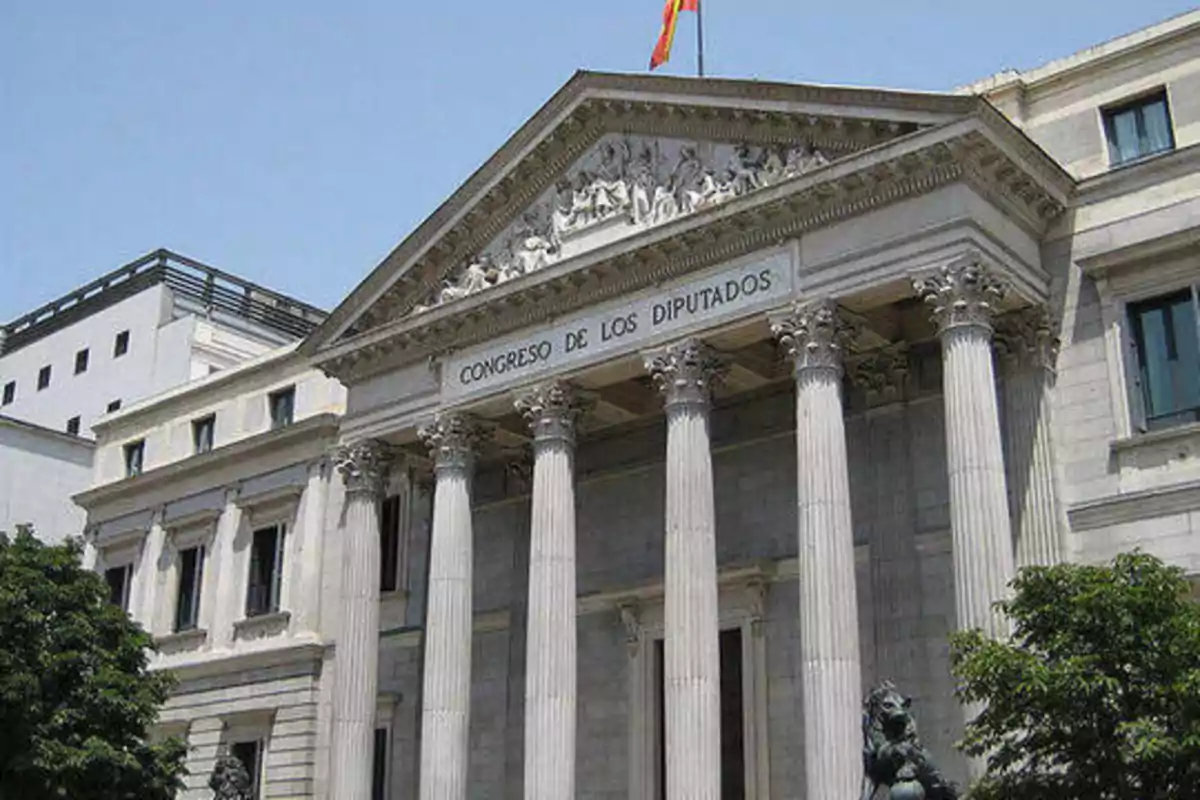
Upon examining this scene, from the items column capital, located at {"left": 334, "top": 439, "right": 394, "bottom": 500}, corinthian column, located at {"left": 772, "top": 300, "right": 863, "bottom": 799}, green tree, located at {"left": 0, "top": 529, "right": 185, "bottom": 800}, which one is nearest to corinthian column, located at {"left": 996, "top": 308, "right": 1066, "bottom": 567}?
corinthian column, located at {"left": 772, "top": 300, "right": 863, "bottom": 799}

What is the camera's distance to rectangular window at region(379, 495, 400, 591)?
122 feet

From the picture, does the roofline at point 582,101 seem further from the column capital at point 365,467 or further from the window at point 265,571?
the window at point 265,571

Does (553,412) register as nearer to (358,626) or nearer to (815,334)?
(815,334)

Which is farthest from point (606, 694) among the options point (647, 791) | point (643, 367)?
point (643, 367)

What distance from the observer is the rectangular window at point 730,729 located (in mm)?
30312

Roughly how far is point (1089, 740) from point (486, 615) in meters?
18.7

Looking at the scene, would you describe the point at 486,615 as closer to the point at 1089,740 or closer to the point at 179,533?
the point at 179,533

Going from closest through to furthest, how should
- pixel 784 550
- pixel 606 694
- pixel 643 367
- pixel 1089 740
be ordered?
1. pixel 1089 740
2. pixel 643 367
3. pixel 784 550
4. pixel 606 694

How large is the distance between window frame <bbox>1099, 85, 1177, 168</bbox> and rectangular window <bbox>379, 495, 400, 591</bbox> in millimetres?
18260

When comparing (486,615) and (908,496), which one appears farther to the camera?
(486,615)

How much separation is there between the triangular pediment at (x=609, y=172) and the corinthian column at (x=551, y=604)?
262cm

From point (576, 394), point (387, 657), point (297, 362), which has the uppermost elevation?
point (297, 362)

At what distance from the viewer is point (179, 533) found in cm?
4200

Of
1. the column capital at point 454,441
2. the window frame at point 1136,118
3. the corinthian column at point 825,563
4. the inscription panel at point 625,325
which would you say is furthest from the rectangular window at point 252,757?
the window frame at point 1136,118
